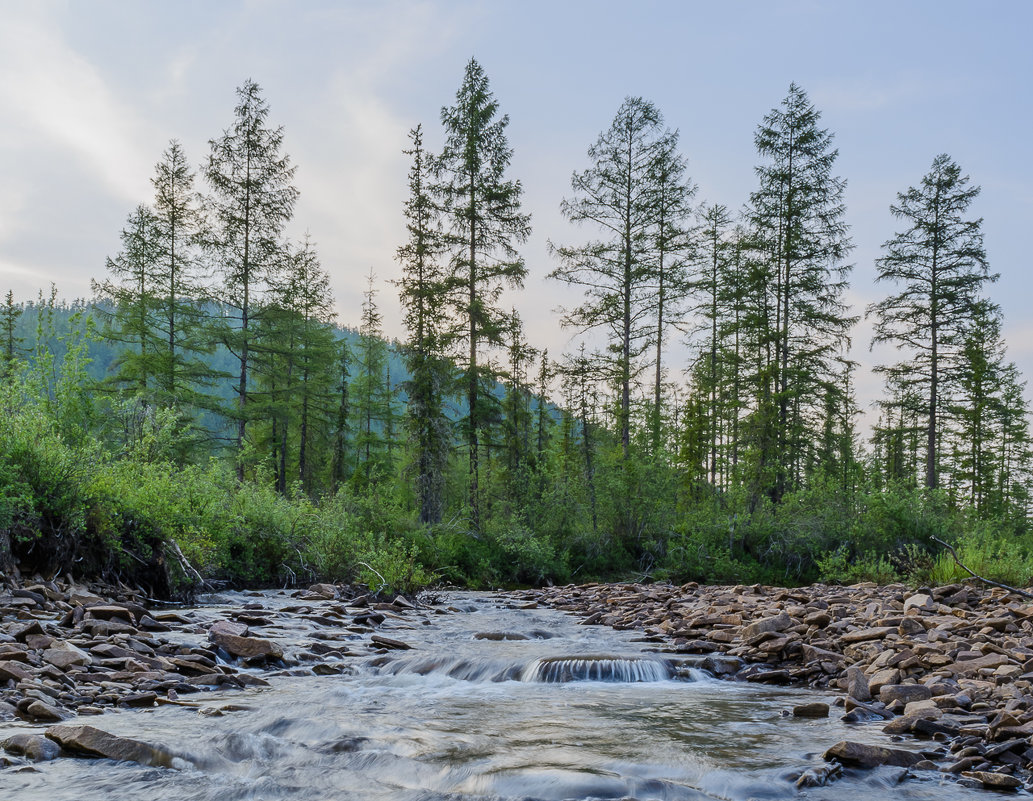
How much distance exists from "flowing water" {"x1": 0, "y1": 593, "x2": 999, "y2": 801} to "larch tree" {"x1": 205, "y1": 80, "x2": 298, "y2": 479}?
805 inches

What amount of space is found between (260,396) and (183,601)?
1980cm

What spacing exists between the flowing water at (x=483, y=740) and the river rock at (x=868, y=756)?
83 millimetres

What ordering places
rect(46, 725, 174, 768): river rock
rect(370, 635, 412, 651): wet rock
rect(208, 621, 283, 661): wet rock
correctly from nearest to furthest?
rect(46, 725, 174, 768): river rock → rect(208, 621, 283, 661): wet rock → rect(370, 635, 412, 651): wet rock

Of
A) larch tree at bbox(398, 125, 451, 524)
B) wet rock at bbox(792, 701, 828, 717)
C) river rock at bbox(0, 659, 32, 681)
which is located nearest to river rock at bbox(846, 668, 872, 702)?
wet rock at bbox(792, 701, 828, 717)

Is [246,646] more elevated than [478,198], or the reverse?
[478,198]

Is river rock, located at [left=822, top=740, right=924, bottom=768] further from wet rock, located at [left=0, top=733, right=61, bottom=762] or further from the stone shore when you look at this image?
wet rock, located at [left=0, top=733, right=61, bottom=762]

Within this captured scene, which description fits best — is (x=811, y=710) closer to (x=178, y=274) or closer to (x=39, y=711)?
(x=39, y=711)

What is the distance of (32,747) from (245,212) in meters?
24.5

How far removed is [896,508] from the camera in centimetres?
1817

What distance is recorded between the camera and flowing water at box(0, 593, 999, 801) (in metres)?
4.04

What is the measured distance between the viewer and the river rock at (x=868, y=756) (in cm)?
446

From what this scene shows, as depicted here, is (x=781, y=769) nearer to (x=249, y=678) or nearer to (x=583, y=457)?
(x=249, y=678)

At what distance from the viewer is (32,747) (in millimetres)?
4016

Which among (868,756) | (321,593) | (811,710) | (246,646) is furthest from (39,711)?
(321,593)
